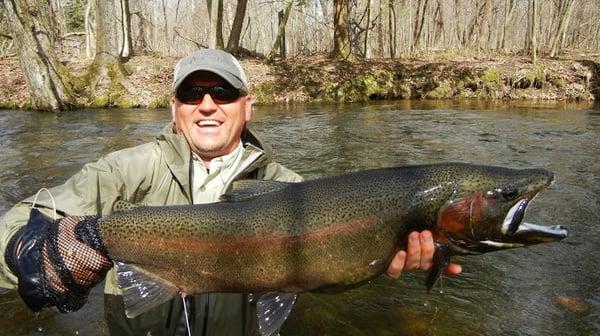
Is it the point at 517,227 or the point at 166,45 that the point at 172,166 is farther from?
the point at 166,45

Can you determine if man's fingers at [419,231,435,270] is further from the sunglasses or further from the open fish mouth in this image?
the sunglasses

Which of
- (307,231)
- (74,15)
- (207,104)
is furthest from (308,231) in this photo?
(74,15)

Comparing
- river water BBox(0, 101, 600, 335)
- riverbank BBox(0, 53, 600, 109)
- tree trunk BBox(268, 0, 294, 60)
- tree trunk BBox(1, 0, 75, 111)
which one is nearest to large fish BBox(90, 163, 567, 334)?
river water BBox(0, 101, 600, 335)

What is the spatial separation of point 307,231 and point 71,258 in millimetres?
1045

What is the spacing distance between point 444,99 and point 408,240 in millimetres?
16648

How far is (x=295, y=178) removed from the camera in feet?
10.5

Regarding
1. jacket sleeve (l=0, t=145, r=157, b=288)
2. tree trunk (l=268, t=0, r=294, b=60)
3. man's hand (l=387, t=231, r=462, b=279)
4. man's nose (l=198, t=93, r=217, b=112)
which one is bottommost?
man's hand (l=387, t=231, r=462, b=279)

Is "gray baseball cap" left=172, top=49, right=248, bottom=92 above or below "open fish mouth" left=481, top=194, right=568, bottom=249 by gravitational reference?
above

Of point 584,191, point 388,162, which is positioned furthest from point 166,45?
point 584,191

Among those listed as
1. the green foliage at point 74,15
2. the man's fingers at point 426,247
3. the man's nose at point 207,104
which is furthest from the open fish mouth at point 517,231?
the green foliage at point 74,15

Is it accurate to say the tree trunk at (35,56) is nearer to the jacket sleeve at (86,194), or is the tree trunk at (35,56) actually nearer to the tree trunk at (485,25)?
the jacket sleeve at (86,194)

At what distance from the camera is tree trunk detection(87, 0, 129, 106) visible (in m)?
16.7

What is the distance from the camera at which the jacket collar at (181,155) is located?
110 inches

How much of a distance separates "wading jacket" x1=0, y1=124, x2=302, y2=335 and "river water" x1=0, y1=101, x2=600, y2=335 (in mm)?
854
